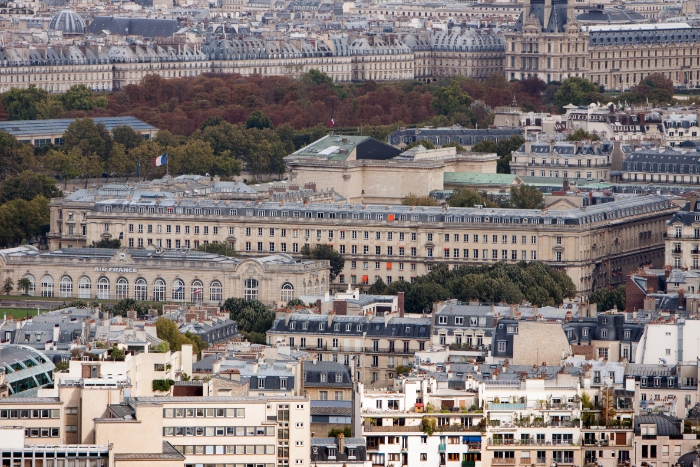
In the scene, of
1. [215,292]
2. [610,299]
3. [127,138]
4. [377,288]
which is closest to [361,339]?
[610,299]

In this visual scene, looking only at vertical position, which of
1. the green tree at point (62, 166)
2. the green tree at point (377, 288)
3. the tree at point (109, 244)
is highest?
the green tree at point (377, 288)

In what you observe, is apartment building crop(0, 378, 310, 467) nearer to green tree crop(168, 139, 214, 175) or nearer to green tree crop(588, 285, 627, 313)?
green tree crop(588, 285, 627, 313)

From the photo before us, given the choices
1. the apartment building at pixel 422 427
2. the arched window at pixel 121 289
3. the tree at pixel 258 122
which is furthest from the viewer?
the tree at pixel 258 122

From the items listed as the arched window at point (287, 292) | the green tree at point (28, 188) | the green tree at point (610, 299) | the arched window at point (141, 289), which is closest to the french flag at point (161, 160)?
the green tree at point (28, 188)

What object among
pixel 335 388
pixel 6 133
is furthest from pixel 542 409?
pixel 6 133

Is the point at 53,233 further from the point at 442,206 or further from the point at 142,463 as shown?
the point at 142,463

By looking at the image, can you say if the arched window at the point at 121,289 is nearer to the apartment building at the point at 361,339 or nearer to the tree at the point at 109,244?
the tree at the point at 109,244

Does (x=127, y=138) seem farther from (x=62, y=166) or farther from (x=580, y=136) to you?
(x=580, y=136)

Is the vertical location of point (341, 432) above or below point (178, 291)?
above

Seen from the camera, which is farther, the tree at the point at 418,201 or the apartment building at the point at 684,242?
the tree at the point at 418,201
